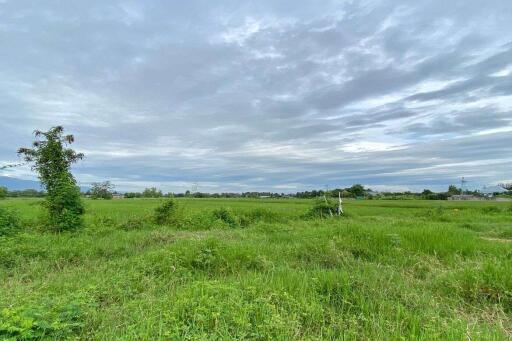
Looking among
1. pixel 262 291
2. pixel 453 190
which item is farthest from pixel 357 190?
pixel 262 291

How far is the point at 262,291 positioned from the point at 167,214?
34.2 ft

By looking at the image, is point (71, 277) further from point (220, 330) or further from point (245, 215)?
point (245, 215)

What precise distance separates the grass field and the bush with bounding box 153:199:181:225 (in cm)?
559

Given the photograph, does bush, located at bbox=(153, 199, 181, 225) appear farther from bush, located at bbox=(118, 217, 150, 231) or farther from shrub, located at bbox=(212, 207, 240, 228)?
shrub, located at bbox=(212, 207, 240, 228)

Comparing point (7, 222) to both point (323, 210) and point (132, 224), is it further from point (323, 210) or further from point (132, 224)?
point (323, 210)

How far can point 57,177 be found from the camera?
11391 mm

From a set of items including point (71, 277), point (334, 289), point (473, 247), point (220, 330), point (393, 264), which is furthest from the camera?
point (473, 247)

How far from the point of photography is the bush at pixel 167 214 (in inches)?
521

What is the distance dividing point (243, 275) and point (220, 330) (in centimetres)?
209

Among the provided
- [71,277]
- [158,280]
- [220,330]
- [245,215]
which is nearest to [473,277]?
[220,330]

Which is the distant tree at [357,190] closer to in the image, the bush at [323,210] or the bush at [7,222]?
the bush at [323,210]

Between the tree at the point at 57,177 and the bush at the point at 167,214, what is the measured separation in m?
3.16

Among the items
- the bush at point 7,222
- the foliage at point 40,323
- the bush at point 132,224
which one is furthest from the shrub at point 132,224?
the foliage at point 40,323

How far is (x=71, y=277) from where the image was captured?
17.1 ft
